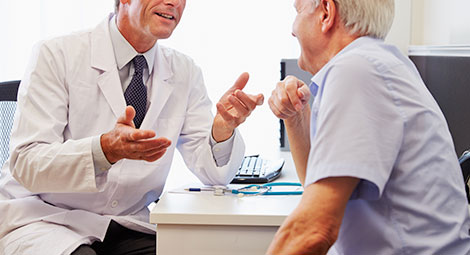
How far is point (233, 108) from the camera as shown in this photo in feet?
5.26

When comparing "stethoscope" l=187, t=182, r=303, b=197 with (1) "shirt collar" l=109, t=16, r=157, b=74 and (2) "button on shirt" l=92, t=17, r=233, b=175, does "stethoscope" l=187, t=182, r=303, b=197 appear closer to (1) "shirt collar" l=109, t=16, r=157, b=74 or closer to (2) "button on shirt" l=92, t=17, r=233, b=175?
(2) "button on shirt" l=92, t=17, r=233, b=175

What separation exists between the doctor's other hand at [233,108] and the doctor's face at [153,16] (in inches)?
10.1

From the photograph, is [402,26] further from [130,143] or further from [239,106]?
[130,143]

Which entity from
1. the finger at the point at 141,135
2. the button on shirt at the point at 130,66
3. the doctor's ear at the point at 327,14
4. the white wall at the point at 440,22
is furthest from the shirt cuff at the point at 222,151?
the white wall at the point at 440,22

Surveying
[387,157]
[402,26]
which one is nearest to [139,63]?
[387,157]

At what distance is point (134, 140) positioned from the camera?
1333 mm

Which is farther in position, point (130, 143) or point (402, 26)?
point (402, 26)

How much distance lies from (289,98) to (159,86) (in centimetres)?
47

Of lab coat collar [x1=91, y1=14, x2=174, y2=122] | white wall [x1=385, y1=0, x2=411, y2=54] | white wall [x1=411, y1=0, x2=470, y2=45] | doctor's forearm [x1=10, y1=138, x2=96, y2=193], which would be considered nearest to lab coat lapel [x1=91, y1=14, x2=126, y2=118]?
lab coat collar [x1=91, y1=14, x2=174, y2=122]

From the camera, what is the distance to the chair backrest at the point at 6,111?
1784mm

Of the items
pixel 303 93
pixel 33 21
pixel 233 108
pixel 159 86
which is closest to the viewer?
pixel 303 93

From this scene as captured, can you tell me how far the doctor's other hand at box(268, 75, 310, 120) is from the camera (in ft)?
4.55

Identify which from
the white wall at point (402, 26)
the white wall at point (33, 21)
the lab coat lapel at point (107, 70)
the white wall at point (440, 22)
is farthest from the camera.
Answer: the white wall at point (33, 21)

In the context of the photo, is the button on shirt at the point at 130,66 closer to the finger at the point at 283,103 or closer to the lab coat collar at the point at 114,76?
the lab coat collar at the point at 114,76
